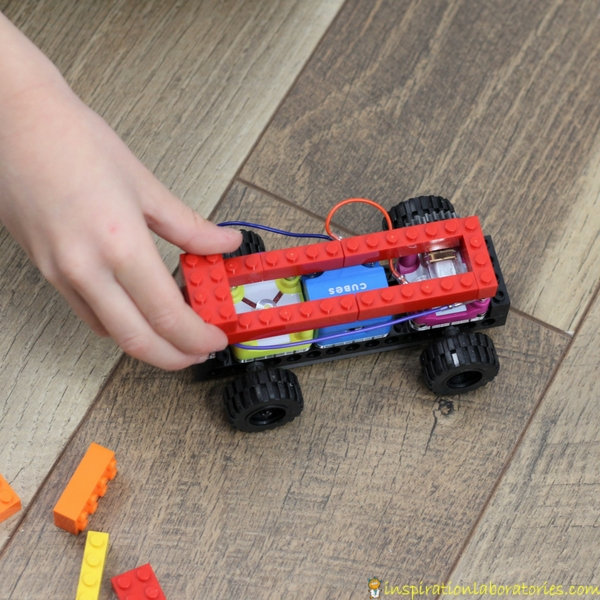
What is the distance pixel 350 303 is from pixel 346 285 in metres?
0.05

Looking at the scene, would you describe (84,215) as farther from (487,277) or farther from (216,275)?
(487,277)

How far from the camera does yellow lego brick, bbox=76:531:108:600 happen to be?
3.32 feet

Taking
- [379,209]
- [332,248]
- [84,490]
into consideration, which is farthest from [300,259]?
[84,490]

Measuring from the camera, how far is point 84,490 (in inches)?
40.9

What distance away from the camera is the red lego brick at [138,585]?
1.01 metres

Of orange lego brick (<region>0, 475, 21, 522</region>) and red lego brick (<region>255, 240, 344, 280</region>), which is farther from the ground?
red lego brick (<region>255, 240, 344, 280</region>)

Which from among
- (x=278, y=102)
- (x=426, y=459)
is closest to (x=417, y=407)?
(x=426, y=459)

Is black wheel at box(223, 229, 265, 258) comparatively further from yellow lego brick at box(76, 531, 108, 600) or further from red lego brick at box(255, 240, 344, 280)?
yellow lego brick at box(76, 531, 108, 600)

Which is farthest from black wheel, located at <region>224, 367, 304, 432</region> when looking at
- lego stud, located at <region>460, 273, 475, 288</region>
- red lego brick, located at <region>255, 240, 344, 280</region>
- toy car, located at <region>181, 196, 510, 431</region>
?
lego stud, located at <region>460, 273, 475, 288</region>

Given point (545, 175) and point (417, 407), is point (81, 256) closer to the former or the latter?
point (417, 407)

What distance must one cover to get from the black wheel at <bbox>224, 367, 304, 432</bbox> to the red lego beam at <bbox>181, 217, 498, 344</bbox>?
0.05m

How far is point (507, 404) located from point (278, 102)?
47 centimetres

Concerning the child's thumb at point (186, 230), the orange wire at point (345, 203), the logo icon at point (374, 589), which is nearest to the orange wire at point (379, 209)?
the orange wire at point (345, 203)

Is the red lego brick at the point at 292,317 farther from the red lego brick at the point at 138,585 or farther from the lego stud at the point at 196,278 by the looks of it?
the red lego brick at the point at 138,585
